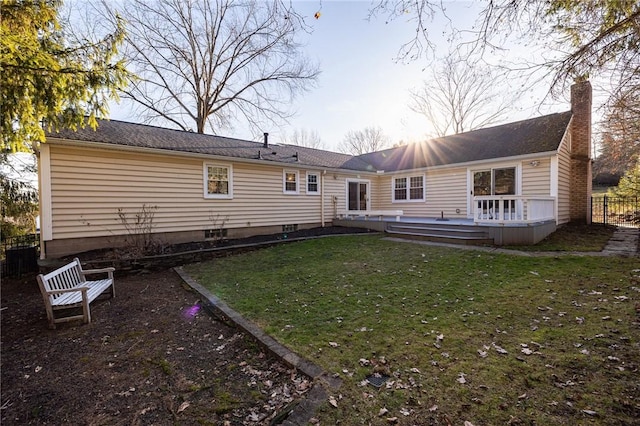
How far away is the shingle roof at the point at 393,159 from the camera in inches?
360

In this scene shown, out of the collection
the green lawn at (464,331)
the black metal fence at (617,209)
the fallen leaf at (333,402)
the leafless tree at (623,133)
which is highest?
the leafless tree at (623,133)

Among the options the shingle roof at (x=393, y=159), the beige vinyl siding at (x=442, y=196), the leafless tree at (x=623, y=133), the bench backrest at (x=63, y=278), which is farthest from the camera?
the beige vinyl siding at (x=442, y=196)

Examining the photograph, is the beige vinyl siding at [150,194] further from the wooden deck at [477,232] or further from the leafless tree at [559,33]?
the leafless tree at [559,33]

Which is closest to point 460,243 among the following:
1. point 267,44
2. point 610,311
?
point 610,311

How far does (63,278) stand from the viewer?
4883mm

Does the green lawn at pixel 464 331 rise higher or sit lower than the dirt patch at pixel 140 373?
higher

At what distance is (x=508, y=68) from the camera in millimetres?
4930

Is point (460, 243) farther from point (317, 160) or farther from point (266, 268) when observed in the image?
point (317, 160)

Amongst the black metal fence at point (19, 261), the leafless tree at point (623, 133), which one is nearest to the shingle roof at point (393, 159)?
the leafless tree at point (623, 133)

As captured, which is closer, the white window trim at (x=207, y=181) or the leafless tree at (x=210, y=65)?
the white window trim at (x=207, y=181)

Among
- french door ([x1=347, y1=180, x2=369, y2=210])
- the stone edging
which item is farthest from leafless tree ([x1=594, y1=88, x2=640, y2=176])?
french door ([x1=347, y1=180, x2=369, y2=210])

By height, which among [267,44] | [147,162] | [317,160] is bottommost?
[147,162]

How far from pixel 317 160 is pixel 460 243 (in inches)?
311

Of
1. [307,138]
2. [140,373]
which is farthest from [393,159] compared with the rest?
[307,138]
